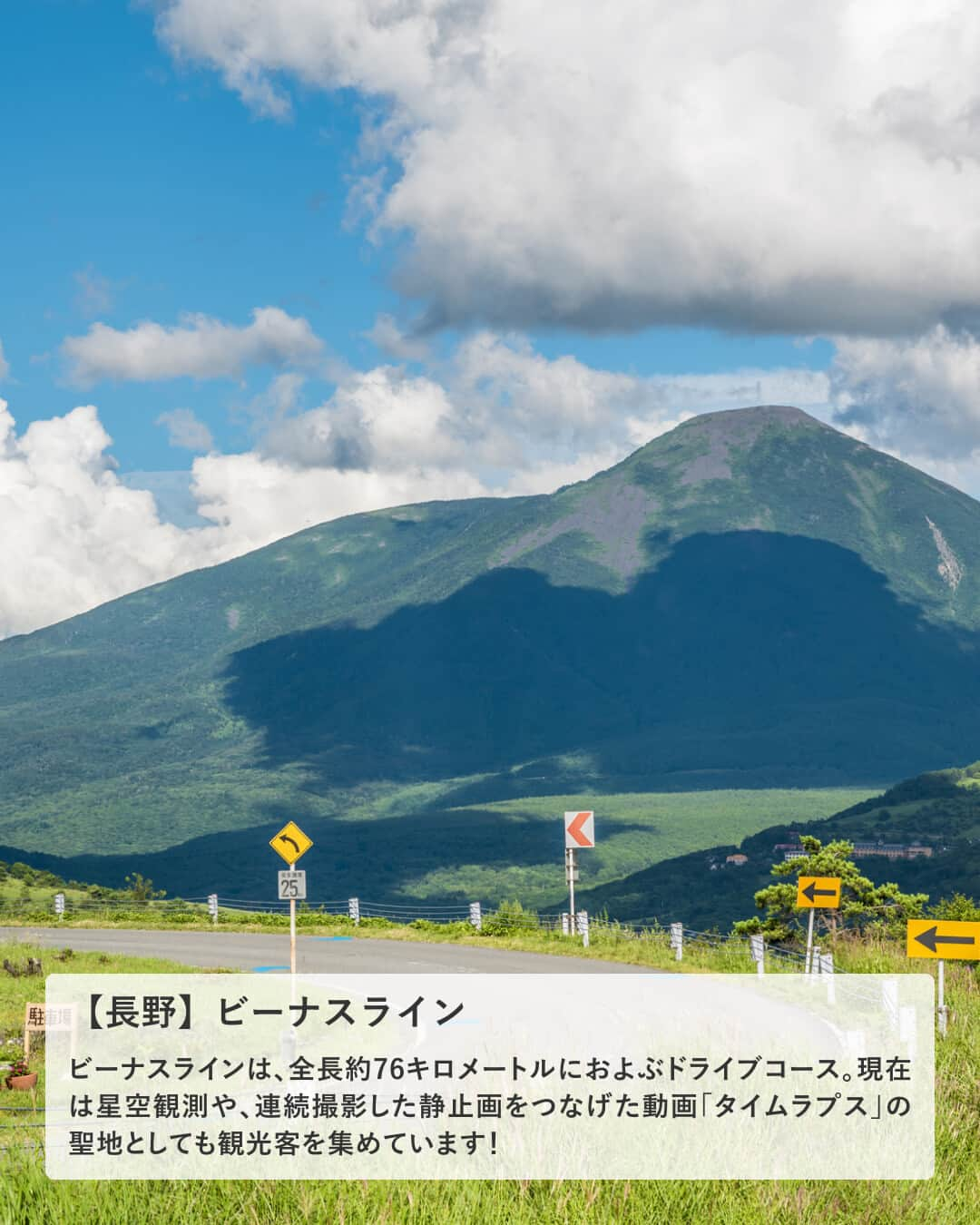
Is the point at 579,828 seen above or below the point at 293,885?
above

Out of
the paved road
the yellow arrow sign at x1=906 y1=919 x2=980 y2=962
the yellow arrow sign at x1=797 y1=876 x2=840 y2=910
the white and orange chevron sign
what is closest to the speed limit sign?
the paved road

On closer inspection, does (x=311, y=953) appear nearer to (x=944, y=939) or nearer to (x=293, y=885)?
(x=293, y=885)

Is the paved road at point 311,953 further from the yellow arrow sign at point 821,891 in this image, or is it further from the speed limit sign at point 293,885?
the yellow arrow sign at point 821,891

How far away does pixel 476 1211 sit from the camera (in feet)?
31.2

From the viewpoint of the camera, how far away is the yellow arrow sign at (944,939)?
18953 millimetres

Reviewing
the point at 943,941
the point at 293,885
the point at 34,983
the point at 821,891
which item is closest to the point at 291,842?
the point at 293,885

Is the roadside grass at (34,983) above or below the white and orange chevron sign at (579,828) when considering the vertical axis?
below

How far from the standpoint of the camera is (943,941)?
62.8 feet

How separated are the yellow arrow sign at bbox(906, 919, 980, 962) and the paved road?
14152mm

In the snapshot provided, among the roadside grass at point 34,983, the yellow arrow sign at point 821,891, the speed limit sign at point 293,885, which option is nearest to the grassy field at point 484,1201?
the roadside grass at point 34,983

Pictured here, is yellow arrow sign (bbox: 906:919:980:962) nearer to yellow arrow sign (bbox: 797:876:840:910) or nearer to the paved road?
yellow arrow sign (bbox: 797:876:840:910)

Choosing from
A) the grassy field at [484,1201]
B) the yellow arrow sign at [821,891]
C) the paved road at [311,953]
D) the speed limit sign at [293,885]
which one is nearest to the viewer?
the grassy field at [484,1201]

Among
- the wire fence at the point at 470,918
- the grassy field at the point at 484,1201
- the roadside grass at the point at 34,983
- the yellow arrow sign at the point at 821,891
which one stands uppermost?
the yellow arrow sign at the point at 821,891

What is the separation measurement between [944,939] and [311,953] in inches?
853
